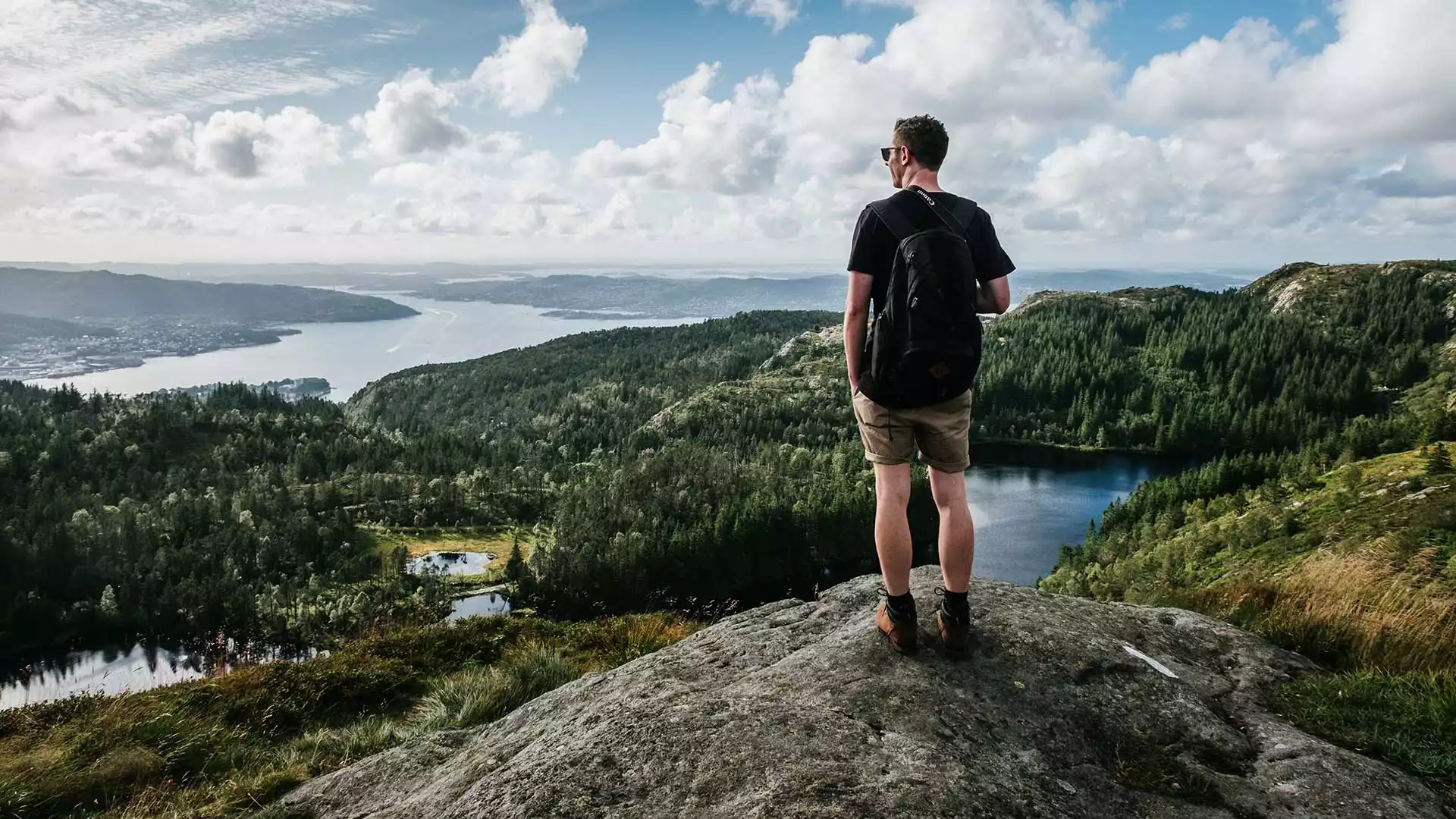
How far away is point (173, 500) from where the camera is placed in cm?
15250

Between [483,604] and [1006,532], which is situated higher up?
[1006,532]

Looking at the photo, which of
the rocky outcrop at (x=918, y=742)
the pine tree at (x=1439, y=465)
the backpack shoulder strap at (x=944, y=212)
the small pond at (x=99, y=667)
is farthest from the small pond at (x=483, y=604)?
the backpack shoulder strap at (x=944, y=212)

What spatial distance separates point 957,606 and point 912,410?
173 cm

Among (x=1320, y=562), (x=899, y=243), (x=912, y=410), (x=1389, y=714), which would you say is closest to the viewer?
(x=1389, y=714)

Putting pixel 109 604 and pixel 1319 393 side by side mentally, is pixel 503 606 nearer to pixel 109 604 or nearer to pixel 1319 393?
pixel 109 604

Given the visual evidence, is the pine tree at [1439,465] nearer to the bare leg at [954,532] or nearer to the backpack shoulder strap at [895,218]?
the bare leg at [954,532]

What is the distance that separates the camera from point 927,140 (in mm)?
6117

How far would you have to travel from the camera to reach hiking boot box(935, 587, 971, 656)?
6.11 m

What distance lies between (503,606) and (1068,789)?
120256 mm

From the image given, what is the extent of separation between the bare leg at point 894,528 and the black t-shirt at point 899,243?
1390 millimetres

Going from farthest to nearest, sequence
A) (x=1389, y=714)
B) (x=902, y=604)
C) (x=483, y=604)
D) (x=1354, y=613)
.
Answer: (x=483, y=604)
(x=1354, y=613)
(x=902, y=604)
(x=1389, y=714)

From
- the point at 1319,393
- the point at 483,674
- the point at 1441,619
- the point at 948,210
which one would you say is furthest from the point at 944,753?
the point at 1319,393

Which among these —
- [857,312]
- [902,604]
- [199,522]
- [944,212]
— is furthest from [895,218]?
[199,522]

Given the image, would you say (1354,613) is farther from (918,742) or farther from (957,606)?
(918,742)
